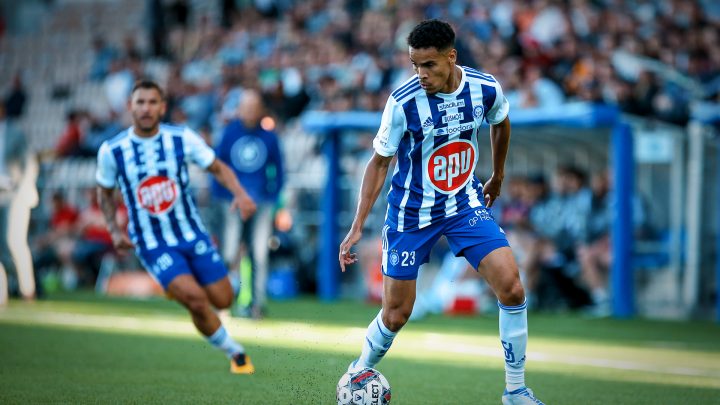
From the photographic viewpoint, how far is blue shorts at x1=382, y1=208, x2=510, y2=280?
6.81m

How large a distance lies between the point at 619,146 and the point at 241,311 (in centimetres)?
518

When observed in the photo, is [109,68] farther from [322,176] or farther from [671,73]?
[671,73]

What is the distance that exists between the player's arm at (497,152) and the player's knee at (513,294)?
85 centimetres

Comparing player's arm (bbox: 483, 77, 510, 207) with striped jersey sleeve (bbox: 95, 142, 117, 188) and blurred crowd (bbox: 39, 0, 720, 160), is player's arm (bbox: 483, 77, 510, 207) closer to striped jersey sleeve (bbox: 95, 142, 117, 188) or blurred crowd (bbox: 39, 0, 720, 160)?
striped jersey sleeve (bbox: 95, 142, 117, 188)

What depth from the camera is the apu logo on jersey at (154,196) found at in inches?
349

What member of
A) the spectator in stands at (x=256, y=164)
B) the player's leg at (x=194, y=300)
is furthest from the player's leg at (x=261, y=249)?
the player's leg at (x=194, y=300)

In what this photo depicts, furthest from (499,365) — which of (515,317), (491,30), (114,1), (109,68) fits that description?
(114,1)

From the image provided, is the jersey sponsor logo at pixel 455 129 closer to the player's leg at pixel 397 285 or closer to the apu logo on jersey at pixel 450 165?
the apu logo on jersey at pixel 450 165

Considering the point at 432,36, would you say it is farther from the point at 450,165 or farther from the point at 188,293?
the point at 188,293

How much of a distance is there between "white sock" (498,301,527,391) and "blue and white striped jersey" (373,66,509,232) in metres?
0.70

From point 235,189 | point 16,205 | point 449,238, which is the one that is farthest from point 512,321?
point 16,205

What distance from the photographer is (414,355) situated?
10.4m

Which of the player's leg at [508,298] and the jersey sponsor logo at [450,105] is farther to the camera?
the jersey sponsor logo at [450,105]

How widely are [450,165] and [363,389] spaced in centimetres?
142
